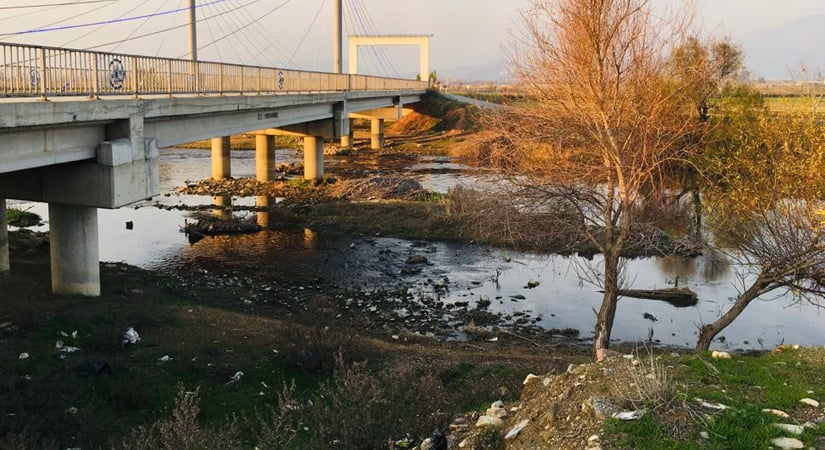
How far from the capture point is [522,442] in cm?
705

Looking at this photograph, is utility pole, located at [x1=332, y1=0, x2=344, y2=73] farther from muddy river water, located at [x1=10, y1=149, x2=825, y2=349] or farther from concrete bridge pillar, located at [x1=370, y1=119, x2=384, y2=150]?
muddy river water, located at [x1=10, y1=149, x2=825, y2=349]

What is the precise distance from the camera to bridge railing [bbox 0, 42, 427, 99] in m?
12.6

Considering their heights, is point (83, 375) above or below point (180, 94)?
below

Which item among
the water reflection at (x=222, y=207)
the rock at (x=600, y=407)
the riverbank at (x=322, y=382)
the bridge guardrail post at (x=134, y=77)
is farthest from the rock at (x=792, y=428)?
the water reflection at (x=222, y=207)

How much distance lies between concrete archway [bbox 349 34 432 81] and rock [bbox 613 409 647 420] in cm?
8340

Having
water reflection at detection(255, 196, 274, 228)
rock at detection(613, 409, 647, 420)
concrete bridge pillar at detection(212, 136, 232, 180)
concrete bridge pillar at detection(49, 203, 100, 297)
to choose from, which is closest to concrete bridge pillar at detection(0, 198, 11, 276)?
concrete bridge pillar at detection(49, 203, 100, 297)

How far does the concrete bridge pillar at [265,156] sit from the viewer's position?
3647 cm

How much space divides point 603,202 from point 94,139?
10172 millimetres

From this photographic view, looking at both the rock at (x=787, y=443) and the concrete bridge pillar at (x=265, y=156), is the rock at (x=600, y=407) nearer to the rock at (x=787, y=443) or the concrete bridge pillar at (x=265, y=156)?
the rock at (x=787, y=443)

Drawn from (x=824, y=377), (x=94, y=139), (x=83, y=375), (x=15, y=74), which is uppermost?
(x=15, y=74)

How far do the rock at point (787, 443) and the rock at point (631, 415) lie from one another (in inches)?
43.1

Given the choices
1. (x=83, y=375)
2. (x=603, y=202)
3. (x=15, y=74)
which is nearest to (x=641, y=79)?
(x=603, y=202)

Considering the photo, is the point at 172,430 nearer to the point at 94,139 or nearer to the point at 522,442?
the point at 522,442

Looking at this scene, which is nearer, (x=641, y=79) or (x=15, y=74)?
(x=641, y=79)
